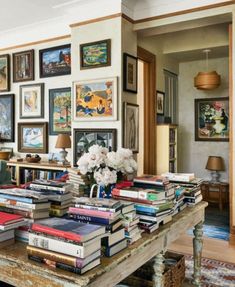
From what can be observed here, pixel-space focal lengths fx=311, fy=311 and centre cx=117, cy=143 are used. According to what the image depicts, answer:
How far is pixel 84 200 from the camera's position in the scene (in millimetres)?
1532

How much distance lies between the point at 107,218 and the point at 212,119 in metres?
5.15

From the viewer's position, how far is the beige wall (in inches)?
238

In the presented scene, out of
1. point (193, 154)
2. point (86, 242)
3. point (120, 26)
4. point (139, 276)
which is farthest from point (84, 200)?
point (193, 154)

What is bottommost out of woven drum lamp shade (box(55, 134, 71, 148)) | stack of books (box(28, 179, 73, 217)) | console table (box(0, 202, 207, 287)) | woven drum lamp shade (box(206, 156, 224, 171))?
console table (box(0, 202, 207, 287))

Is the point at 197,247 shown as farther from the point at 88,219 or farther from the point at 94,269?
the point at 94,269

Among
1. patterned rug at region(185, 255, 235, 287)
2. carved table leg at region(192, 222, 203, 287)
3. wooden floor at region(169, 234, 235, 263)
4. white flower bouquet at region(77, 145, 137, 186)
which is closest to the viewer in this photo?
white flower bouquet at region(77, 145, 137, 186)

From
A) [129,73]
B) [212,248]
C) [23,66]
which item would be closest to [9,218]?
[212,248]

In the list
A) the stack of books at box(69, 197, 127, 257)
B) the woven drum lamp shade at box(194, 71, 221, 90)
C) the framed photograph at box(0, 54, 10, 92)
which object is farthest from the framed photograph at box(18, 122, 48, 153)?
the stack of books at box(69, 197, 127, 257)

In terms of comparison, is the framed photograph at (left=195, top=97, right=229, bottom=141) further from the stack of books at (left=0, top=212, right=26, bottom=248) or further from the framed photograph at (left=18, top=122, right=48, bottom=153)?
the stack of books at (left=0, top=212, right=26, bottom=248)

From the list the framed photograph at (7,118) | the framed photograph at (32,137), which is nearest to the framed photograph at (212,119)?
the framed photograph at (32,137)

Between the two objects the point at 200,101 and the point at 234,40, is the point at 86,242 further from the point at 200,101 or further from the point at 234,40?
the point at 200,101

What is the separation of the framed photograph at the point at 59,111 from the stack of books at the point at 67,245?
365 cm

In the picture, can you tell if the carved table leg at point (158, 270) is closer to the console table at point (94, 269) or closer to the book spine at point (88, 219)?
the console table at point (94, 269)

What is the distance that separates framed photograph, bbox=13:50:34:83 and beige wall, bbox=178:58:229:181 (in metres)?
2.96
